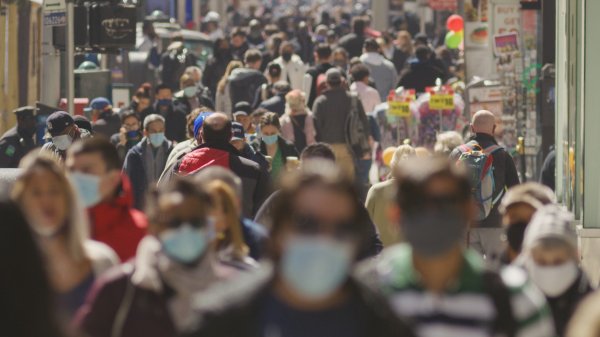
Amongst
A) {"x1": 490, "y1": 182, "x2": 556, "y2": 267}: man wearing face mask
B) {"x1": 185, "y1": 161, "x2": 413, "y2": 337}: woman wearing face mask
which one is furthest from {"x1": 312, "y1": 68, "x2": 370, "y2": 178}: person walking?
{"x1": 185, "y1": 161, "x2": 413, "y2": 337}: woman wearing face mask

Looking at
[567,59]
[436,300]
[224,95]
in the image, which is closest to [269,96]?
[224,95]

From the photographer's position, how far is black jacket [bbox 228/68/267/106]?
74.4ft

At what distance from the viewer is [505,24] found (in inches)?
891

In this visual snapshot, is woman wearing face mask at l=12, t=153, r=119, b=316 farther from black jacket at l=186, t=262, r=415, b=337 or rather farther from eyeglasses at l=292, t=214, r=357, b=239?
eyeglasses at l=292, t=214, r=357, b=239

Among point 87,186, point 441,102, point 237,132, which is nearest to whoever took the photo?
point 87,186

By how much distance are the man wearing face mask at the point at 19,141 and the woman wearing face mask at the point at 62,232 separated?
1070cm

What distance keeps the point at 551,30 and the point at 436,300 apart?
51.5 feet

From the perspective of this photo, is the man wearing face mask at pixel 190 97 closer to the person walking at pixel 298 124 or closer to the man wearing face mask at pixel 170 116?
the man wearing face mask at pixel 170 116

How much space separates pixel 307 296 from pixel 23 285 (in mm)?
823

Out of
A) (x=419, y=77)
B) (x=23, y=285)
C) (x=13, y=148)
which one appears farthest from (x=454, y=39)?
(x=23, y=285)

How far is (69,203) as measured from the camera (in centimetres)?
633

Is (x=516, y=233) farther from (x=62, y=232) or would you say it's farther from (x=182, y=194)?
(x=62, y=232)

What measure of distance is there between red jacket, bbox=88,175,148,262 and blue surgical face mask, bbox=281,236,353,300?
105 inches

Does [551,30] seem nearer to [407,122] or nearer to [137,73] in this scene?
[407,122]
